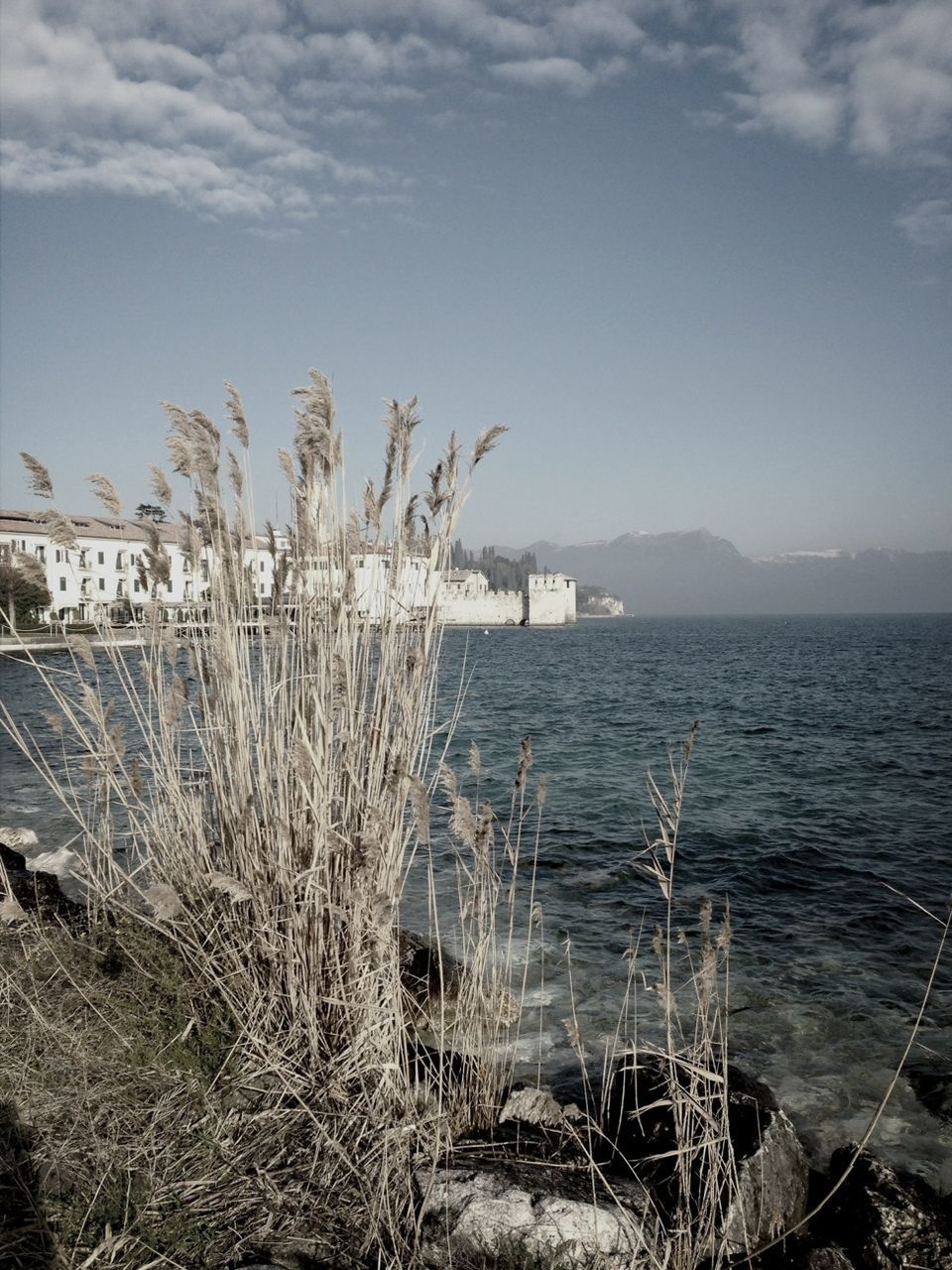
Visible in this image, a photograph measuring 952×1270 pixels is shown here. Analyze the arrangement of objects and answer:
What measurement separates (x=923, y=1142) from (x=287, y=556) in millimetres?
3845

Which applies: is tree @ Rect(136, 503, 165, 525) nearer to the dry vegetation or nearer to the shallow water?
the dry vegetation

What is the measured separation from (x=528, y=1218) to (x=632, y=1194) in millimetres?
378

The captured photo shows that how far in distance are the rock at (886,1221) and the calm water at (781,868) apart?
710mm

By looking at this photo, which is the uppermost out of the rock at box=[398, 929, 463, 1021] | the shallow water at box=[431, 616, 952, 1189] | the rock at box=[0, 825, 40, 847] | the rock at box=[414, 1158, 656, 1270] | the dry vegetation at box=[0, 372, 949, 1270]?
the dry vegetation at box=[0, 372, 949, 1270]

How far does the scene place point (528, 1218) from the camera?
7.13 feet

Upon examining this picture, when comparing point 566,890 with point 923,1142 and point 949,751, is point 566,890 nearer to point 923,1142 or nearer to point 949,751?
point 923,1142

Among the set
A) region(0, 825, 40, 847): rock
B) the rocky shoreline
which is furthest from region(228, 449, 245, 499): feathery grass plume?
region(0, 825, 40, 847): rock

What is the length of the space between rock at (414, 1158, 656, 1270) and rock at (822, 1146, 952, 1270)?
2.66 feet

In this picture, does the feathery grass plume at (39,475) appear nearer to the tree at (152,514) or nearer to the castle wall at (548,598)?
the tree at (152,514)

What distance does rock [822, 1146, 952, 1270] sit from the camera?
246 centimetres

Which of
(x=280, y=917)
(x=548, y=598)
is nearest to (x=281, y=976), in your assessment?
(x=280, y=917)

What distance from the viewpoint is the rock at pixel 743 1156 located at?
243cm

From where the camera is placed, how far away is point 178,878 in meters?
3.16

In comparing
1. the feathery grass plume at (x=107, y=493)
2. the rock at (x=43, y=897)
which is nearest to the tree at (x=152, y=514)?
the feathery grass plume at (x=107, y=493)
